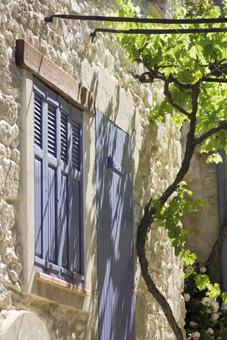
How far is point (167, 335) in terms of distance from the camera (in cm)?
680

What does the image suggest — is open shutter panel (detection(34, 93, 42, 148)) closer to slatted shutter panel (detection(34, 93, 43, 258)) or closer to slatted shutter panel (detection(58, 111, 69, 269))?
slatted shutter panel (detection(34, 93, 43, 258))

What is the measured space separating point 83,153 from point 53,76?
0.76 meters

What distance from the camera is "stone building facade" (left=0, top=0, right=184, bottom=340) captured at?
13.1 ft

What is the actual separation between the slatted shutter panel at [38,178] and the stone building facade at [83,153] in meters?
0.07

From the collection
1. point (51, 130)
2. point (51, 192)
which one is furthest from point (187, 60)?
point (51, 192)

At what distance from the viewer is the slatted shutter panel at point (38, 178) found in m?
4.23

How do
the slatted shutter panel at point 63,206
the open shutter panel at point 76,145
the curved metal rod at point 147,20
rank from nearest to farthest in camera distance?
1. the curved metal rod at point 147,20
2. the slatted shutter panel at point 63,206
3. the open shutter panel at point 76,145

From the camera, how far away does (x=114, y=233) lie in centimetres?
566

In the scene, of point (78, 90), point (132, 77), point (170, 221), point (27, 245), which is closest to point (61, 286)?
point (27, 245)

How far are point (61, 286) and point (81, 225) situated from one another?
70 centimetres

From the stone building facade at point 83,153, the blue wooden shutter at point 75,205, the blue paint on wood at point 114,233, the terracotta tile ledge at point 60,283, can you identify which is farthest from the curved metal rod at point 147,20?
the terracotta tile ledge at point 60,283

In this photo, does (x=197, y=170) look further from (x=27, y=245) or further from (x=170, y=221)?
(x=27, y=245)

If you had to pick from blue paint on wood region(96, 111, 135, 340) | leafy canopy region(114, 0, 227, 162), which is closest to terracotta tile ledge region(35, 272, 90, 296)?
blue paint on wood region(96, 111, 135, 340)

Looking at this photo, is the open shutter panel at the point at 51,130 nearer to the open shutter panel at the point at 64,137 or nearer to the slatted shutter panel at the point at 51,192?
the slatted shutter panel at the point at 51,192
